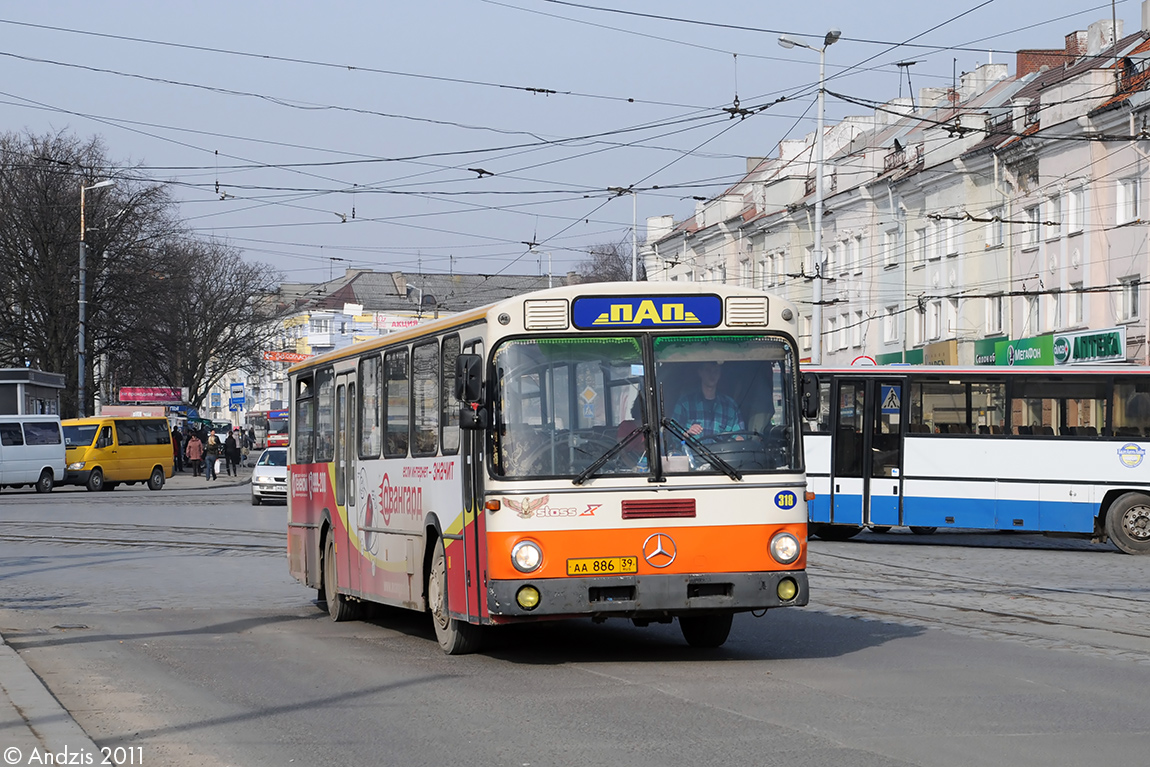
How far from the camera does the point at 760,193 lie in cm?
6838

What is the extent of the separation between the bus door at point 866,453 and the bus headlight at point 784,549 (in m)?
14.3

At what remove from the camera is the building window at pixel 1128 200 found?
1537 inches

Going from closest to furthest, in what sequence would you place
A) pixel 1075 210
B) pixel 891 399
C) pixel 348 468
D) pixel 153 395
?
pixel 348 468, pixel 891 399, pixel 1075 210, pixel 153 395

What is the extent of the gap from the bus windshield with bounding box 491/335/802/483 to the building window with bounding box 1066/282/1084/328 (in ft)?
110

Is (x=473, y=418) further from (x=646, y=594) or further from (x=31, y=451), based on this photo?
(x=31, y=451)

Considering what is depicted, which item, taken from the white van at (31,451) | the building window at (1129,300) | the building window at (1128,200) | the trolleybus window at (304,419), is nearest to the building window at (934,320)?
the building window at (1129,300)

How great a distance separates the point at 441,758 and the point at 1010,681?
4.06 metres

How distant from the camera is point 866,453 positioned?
24.5 meters

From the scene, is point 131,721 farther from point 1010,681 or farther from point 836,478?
point 836,478

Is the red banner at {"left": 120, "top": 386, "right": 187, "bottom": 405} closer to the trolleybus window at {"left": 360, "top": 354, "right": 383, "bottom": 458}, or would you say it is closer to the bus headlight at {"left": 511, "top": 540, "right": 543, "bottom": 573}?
the trolleybus window at {"left": 360, "top": 354, "right": 383, "bottom": 458}

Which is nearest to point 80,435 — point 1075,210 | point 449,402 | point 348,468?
point 1075,210

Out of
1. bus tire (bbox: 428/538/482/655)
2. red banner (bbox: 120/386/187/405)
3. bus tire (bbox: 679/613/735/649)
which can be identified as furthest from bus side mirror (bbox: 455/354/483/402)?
red banner (bbox: 120/386/187/405)

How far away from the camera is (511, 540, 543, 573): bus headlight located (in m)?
9.91

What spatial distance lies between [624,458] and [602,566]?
2.31 ft
